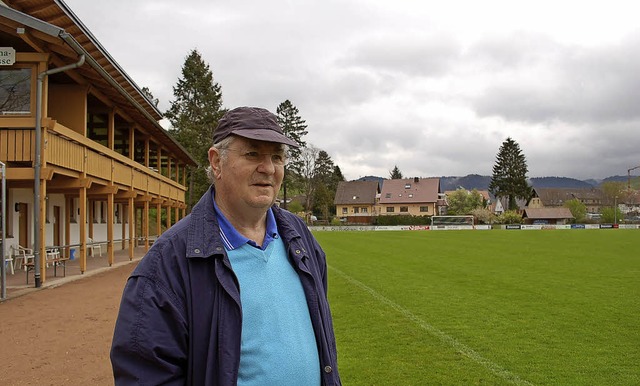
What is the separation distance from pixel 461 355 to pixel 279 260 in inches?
213

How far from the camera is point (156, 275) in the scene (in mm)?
2248

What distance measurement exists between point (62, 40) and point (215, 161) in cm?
1262

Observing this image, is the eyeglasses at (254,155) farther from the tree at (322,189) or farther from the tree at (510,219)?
the tree at (322,189)

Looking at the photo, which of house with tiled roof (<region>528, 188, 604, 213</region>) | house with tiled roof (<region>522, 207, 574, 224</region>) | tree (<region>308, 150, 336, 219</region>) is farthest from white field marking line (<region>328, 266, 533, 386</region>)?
house with tiled roof (<region>528, 188, 604, 213</region>)

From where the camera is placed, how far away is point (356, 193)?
111m

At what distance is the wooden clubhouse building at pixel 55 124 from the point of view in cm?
1369

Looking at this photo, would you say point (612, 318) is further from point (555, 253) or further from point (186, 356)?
point (555, 253)

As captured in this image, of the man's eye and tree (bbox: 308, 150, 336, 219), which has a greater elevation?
tree (bbox: 308, 150, 336, 219)

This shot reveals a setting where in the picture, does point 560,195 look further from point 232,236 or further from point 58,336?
point 232,236

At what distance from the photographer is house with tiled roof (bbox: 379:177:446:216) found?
106m

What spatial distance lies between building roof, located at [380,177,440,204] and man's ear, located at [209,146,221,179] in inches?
4093

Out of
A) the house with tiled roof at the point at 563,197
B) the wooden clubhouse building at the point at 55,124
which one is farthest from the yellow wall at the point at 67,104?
the house with tiled roof at the point at 563,197

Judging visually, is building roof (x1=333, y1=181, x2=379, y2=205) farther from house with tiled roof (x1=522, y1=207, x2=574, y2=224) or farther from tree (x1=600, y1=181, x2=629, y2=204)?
tree (x1=600, y1=181, x2=629, y2=204)

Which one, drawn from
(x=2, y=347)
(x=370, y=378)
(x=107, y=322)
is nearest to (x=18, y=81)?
(x=107, y=322)
